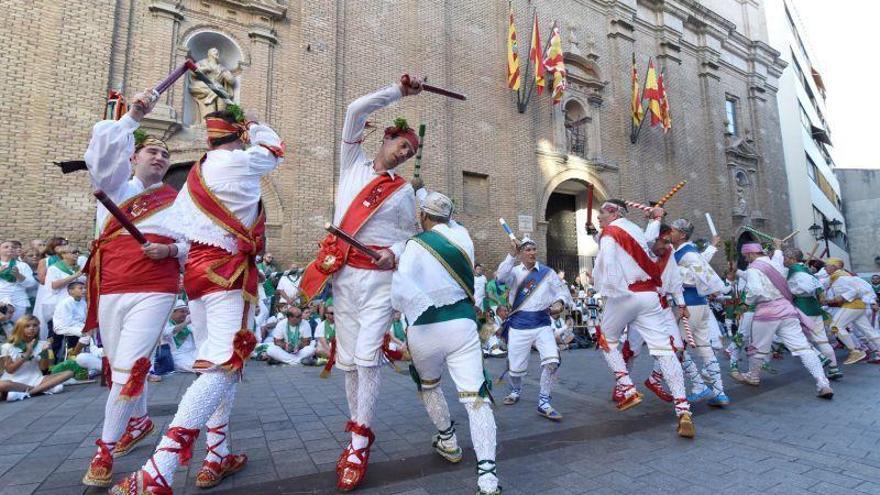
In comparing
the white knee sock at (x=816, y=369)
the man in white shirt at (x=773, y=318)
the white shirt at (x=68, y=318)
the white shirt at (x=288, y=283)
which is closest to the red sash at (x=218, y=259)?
the white shirt at (x=68, y=318)

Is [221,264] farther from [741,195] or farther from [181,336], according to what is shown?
[741,195]

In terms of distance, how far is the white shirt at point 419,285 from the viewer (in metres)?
3.01

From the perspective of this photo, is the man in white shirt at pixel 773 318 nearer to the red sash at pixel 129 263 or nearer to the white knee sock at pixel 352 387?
the white knee sock at pixel 352 387

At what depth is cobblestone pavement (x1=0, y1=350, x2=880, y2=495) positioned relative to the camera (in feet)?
10.4

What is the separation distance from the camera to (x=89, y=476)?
3.00 m

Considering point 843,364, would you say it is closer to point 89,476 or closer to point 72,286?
point 89,476

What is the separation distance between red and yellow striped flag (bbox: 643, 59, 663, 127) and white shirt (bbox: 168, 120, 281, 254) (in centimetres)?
1877

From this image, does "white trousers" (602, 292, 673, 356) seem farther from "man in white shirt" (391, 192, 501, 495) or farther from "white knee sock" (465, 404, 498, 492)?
"white knee sock" (465, 404, 498, 492)

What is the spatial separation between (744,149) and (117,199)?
90.2 feet

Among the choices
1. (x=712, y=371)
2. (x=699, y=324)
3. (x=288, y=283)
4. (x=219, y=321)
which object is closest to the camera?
(x=219, y=321)

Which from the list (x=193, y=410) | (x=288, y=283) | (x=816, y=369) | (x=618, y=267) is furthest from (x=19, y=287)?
(x=816, y=369)

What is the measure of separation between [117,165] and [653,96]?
773 inches

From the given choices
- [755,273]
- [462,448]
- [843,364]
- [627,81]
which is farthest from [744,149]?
[462,448]

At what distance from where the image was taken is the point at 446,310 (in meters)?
3.12
